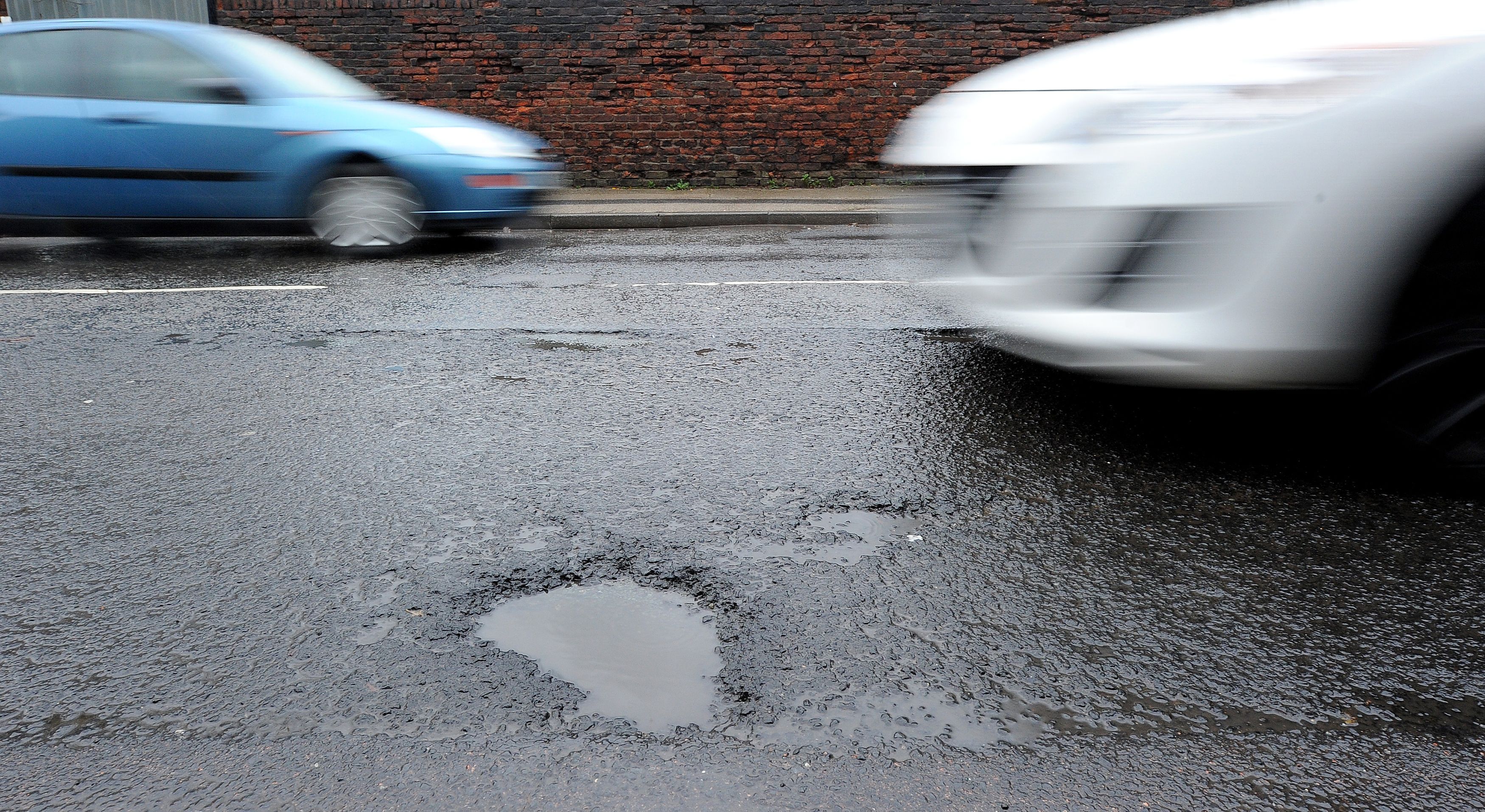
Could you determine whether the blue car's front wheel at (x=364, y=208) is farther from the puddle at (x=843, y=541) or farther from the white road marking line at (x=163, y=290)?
the puddle at (x=843, y=541)

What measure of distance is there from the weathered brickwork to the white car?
34.8 feet

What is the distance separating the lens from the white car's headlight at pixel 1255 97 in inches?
112

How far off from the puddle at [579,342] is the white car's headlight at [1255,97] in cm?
235

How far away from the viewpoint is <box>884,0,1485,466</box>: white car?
111 inches

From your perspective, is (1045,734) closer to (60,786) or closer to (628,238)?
(60,786)


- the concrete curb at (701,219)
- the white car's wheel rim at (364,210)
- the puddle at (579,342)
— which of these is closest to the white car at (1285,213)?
the puddle at (579,342)

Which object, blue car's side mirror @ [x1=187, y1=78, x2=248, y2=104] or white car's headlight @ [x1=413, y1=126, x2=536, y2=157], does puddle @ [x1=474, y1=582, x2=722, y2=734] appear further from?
blue car's side mirror @ [x1=187, y1=78, x2=248, y2=104]

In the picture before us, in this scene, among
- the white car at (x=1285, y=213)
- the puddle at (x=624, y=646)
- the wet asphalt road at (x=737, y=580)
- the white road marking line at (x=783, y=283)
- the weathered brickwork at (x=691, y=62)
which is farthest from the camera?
the weathered brickwork at (x=691, y=62)

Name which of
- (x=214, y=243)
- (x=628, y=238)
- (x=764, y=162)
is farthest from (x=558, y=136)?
(x=214, y=243)

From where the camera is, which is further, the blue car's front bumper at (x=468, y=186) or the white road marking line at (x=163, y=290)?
the blue car's front bumper at (x=468, y=186)

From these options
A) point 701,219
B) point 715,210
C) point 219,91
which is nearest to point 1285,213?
point 219,91

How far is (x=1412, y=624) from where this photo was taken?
92.7 inches

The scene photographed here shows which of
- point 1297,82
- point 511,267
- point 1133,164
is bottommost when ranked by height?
point 511,267

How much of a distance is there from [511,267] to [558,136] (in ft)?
22.5
